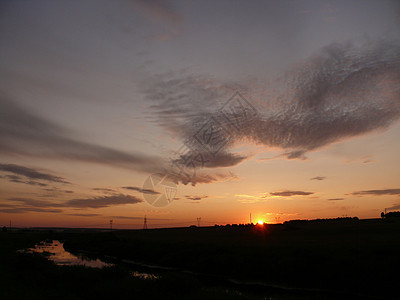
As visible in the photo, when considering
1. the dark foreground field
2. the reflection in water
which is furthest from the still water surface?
the dark foreground field

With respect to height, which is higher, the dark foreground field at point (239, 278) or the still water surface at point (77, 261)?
the dark foreground field at point (239, 278)

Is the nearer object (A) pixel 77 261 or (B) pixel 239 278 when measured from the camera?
(B) pixel 239 278

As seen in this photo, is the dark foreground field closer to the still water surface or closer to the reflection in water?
the still water surface

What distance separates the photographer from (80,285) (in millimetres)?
28953

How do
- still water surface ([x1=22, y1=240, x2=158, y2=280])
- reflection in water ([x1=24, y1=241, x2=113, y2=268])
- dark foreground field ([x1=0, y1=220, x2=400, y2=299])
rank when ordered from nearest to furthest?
dark foreground field ([x1=0, y1=220, x2=400, y2=299])
still water surface ([x1=22, y1=240, x2=158, y2=280])
reflection in water ([x1=24, y1=241, x2=113, y2=268])

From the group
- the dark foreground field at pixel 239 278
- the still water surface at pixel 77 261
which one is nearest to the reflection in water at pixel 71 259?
the still water surface at pixel 77 261

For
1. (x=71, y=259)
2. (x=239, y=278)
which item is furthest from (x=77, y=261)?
(x=239, y=278)

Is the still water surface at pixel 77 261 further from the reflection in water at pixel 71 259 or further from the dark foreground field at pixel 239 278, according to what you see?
the dark foreground field at pixel 239 278

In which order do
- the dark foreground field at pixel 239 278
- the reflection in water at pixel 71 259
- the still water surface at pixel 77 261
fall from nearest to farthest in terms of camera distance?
the dark foreground field at pixel 239 278
the still water surface at pixel 77 261
the reflection in water at pixel 71 259

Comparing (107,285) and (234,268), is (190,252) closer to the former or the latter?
(234,268)

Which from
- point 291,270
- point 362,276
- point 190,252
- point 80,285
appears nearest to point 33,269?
point 80,285

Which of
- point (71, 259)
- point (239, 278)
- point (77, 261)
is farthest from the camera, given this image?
point (71, 259)

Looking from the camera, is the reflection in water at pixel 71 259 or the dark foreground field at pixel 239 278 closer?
the dark foreground field at pixel 239 278

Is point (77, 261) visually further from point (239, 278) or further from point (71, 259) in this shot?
point (239, 278)
